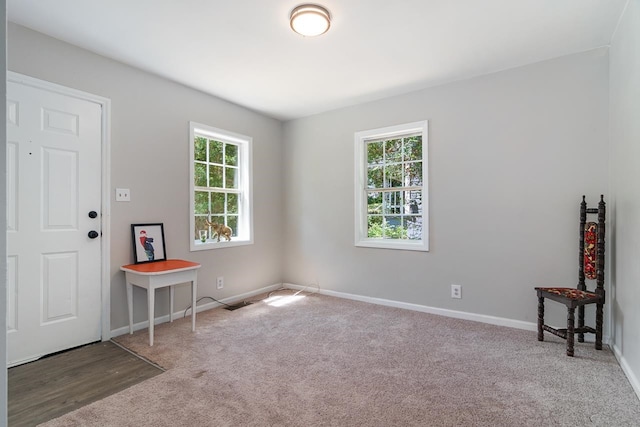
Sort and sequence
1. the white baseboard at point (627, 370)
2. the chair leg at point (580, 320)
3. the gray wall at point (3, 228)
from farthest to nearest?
the chair leg at point (580, 320) < the white baseboard at point (627, 370) < the gray wall at point (3, 228)

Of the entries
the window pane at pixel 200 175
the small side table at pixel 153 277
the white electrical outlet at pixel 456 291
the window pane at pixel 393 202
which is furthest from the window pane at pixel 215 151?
the white electrical outlet at pixel 456 291

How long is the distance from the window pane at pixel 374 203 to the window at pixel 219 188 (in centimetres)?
151

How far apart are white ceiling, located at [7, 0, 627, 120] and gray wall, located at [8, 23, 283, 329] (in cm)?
14

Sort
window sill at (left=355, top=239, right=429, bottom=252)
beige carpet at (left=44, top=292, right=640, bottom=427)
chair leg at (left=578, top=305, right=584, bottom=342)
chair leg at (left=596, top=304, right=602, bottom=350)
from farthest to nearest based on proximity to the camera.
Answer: window sill at (left=355, top=239, right=429, bottom=252) → chair leg at (left=578, top=305, right=584, bottom=342) → chair leg at (left=596, top=304, right=602, bottom=350) → beige carpet at (left=44, top=292, right=640, bottom=427)

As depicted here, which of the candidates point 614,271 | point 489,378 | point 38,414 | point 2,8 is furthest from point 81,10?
point 614,271

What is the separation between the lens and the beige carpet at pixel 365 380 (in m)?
1.70

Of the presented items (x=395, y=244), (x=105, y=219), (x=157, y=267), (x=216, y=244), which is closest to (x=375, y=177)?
(x=395, y=244)

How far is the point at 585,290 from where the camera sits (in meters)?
2.55

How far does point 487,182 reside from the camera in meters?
3.13

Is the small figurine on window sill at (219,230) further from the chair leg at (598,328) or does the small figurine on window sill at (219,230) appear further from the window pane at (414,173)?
the chair leg at (598,328)

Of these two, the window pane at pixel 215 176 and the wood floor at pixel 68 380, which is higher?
the window pane at pixel 215 176

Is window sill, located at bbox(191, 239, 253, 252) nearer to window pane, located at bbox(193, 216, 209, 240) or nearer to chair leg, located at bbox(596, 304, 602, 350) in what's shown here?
window pane, located at bbox(193, 216, 209, 240)

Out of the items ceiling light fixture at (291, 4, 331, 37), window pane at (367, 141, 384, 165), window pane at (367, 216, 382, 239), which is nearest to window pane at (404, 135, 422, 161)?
window pane at (367, 141, 384, 165)

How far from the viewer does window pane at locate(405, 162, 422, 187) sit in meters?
3.62
